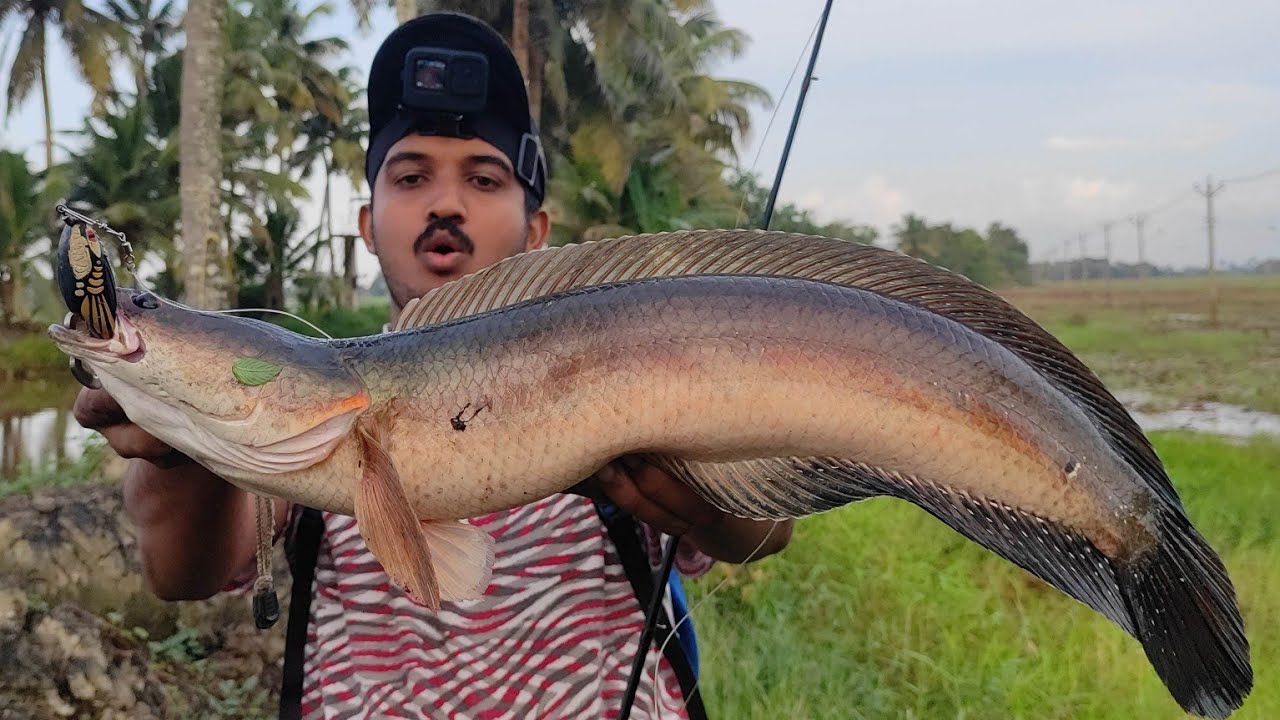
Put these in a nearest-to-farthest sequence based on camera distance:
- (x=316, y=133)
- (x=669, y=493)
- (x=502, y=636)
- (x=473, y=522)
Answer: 1. (x=669, y=493)
2. (x=502, y=636)
3. (x=473, y=522)
4. (x=316, y=133)

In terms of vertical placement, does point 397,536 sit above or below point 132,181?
below

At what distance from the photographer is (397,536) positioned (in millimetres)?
1309

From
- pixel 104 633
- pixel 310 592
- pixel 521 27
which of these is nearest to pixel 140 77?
pixel 521 27

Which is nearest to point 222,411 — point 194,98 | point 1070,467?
point 1070,467

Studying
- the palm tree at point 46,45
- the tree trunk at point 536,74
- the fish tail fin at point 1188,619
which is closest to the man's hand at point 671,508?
the fish tail fin at point 1188,619

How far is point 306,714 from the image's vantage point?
191cm

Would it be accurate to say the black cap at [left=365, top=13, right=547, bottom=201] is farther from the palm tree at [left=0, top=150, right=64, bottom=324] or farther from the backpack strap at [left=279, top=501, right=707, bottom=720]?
the palm tree at [left=0, top=150, right=64, bottom=324]

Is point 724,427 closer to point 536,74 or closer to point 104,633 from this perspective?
point 104,633

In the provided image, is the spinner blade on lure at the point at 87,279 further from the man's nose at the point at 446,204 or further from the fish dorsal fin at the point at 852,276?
the man's nose at the point at 446,204

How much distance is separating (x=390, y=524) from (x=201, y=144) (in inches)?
311

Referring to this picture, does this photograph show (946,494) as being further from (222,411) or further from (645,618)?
(222,411)

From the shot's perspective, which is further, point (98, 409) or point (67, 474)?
point (67, 474)

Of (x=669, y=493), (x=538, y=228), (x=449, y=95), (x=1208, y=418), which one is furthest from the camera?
(x=1208, y=418)

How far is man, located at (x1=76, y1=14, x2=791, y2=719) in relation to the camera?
67.9 inches
